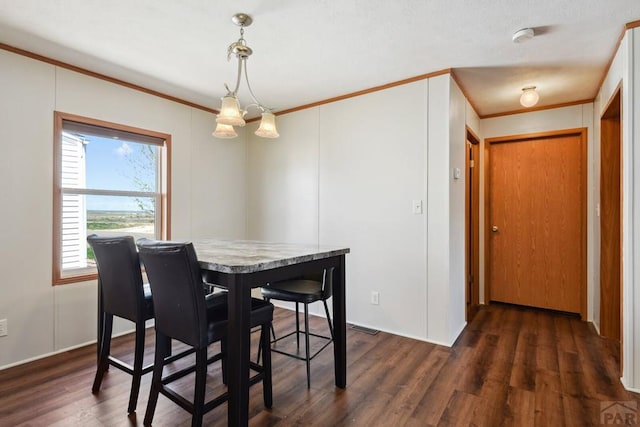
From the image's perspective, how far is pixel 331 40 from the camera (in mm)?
2385

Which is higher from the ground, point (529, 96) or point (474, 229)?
point (529, 96)

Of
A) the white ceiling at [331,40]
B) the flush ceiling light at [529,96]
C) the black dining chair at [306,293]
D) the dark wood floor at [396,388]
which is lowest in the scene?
the dark wood floor at [396,388]

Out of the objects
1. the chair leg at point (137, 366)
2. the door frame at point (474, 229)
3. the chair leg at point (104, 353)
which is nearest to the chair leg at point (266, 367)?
the chair leg at point (137, 366)

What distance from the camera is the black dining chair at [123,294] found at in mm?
1856

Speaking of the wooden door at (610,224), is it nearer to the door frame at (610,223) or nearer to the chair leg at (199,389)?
the door frame at (610,223)

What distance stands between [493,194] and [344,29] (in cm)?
291

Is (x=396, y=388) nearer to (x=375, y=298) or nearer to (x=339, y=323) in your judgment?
(x=339, y=323)

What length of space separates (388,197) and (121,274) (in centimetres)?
227

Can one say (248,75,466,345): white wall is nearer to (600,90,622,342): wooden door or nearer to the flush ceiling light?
the flush ceiling light

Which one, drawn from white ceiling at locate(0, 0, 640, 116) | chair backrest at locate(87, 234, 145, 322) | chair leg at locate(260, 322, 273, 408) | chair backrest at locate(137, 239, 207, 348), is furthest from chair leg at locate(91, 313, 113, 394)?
white ceiling at locate(0, 0, 640, 116)

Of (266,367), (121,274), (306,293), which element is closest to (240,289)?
(266,367)

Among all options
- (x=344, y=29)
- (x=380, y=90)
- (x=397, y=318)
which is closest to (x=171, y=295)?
(x=344, y=29)

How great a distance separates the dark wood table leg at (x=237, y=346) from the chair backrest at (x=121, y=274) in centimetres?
74

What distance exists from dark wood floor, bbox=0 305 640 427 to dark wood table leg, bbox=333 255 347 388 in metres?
0.10
